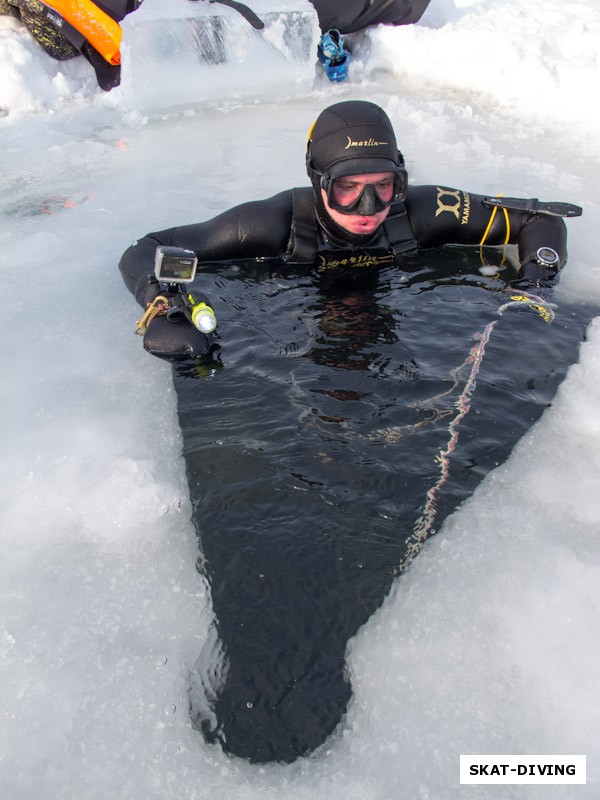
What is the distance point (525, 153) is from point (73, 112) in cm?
371

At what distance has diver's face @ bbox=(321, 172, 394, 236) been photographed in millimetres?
3053

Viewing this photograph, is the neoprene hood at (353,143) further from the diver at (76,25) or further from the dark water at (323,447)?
the diver at (76,25)

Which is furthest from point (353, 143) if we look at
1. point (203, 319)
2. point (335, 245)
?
point (203, 319)

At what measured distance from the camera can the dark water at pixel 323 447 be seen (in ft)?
5.60

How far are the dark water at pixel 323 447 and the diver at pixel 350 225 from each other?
165mm

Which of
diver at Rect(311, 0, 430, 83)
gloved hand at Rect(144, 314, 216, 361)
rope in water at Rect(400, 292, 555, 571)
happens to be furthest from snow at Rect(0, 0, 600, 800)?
diver at Rect(311, 0, 430, 83)

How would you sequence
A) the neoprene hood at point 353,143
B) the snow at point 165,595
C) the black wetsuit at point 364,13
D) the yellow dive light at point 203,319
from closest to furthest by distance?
the snow at point 165,595 → the yellow dive light at point 203,319 → the neoprene hood at point 353,143 → the black wetsuit at point 364,13

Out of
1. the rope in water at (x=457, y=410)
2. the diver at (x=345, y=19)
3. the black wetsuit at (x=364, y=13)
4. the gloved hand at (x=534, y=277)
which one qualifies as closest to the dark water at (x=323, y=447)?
the rope in water at (x=457, y=410)

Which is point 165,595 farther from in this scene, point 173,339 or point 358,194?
point 358,194

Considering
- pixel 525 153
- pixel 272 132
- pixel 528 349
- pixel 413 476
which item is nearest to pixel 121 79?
pixel 272 132

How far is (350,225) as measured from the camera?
322 centimetres

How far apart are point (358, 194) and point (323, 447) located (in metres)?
1.37

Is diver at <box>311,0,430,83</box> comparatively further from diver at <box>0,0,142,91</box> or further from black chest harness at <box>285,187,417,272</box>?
black chest harness at <box>285,187,417,272</box>

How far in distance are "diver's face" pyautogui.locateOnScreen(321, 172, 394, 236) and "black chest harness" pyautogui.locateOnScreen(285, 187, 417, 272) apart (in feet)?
0.50
